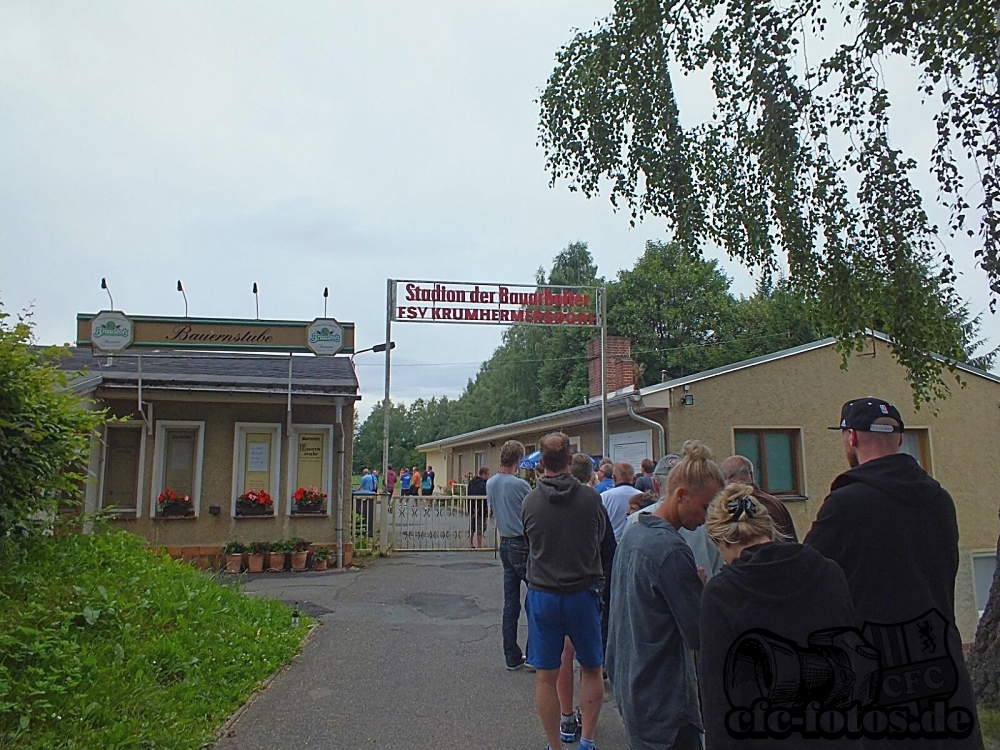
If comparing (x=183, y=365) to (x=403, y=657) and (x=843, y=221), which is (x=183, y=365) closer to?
(x=403, y=657)

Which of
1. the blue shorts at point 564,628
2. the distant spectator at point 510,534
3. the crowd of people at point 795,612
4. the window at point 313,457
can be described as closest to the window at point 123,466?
the window at point 313,457

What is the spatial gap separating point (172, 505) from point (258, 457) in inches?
59.0

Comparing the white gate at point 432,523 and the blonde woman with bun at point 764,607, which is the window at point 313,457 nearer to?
the white gate at point 432,523

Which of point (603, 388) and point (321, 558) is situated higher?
point (603, 388)

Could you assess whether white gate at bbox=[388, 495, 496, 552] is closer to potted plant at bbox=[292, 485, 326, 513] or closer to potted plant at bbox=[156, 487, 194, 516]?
potted plant at bbox=[292, 485, 326, 513]

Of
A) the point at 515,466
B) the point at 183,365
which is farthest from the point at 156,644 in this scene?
the point at 183,365

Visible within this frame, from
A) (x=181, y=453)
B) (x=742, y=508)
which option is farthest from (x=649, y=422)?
(x=742, y=508)

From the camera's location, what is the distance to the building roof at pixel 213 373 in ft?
39.3

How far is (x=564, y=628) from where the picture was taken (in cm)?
424

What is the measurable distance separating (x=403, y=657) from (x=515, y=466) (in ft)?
6.74

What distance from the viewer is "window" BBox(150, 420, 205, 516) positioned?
1219 cm

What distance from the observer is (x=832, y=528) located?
281 cm

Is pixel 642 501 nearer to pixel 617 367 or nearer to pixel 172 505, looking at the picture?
pixel 172 505

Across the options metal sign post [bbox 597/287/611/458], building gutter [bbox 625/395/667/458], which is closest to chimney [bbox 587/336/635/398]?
metal sign post [bbox 597/287/611/458]
